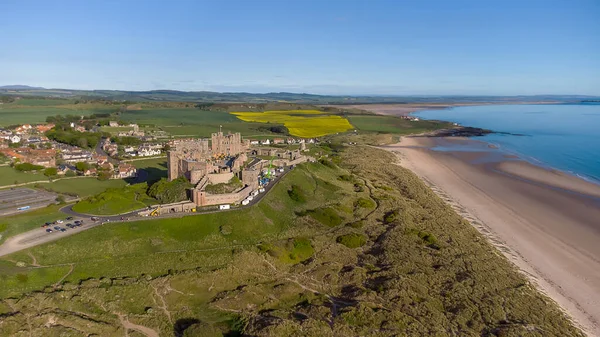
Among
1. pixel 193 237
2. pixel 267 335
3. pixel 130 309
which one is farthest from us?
pixel 193 237

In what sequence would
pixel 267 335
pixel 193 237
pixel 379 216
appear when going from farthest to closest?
pixel 379 216
pixel 193 237
pixel 267 335

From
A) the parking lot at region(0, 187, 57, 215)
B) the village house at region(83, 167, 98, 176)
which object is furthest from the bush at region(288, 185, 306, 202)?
the village house at region(83, 167, 98, 176)

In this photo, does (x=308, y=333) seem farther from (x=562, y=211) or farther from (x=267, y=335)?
(x=562, y=211)

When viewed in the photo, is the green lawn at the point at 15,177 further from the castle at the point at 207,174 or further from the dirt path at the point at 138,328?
the dirt path at the point at 138,328

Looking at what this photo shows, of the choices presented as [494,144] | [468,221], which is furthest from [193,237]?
[494,144]

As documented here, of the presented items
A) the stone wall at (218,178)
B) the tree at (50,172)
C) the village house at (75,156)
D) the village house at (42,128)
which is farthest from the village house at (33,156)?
the village house at (42,128)

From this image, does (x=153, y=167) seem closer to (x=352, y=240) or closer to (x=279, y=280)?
(x=352, y=240)
